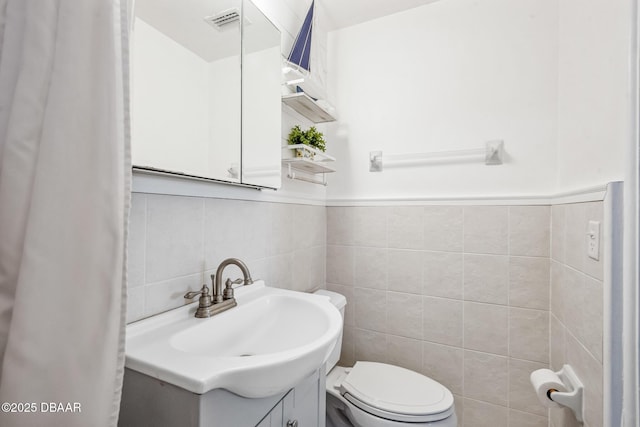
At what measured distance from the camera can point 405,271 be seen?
153cm

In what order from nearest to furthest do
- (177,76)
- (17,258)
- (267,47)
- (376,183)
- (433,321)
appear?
1. (17,258)
2. (177,76)
3. (267,47)
4. (433,321)
5. (376,183)

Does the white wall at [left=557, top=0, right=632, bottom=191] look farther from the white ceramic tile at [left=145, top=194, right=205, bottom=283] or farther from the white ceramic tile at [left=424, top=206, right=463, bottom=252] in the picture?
the white ceramic tile at [left=145, top=194, right=205, bottom=283]

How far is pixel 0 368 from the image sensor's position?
0.43 metres

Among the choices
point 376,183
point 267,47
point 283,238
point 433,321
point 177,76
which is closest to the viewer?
point 177,76

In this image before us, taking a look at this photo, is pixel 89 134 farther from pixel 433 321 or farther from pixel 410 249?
pixel 433 321

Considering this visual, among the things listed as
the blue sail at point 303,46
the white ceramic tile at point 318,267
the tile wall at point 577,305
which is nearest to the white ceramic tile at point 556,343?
the tile wall at point 577,305

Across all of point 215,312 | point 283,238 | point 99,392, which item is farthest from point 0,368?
point 283,238

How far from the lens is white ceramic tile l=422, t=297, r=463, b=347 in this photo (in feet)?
4.65

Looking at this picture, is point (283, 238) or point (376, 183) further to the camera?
point (376, 183)

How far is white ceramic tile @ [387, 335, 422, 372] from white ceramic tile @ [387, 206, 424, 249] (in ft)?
1.62

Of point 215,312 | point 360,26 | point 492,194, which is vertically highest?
point 360,26

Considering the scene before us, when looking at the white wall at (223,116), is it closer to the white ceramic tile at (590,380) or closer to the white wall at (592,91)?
the white wall at (592,91)

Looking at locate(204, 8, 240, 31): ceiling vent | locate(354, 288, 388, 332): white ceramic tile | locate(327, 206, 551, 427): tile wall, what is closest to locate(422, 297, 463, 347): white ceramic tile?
locate(327, 206, 551, 427): tile wall

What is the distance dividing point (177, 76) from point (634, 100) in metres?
1.00
